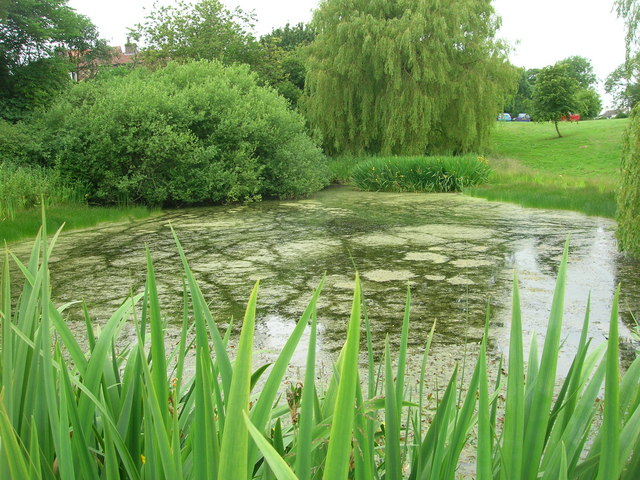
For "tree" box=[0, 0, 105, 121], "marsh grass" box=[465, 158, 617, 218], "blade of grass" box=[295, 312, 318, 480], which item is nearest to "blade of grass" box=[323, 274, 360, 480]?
"blade of grass" box=[295, 312, 318, 480]

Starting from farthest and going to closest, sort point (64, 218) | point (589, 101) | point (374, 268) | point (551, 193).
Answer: point (589, 101)
point (551, 193)
point (64, 218)
point (374, 268)

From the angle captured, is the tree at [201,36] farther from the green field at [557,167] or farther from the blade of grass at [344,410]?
the blade of grass at [344,410]

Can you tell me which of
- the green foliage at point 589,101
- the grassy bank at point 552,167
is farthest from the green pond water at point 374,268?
the green foliage at point 589,101

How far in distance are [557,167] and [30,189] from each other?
61.1 feet

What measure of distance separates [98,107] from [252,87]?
335 cm

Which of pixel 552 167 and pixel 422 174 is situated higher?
pixel 422 174

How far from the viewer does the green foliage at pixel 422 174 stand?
13102mm

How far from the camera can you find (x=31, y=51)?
939 inches

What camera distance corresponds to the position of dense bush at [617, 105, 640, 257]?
4855mm

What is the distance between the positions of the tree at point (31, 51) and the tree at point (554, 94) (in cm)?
2023

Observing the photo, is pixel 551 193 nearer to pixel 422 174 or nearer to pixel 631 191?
pixel 422 174

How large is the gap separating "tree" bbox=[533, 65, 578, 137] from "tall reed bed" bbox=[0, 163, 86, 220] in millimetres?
23656

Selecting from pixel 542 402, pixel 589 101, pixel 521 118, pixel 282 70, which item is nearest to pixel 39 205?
pixel 542 402

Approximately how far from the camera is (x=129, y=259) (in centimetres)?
571
